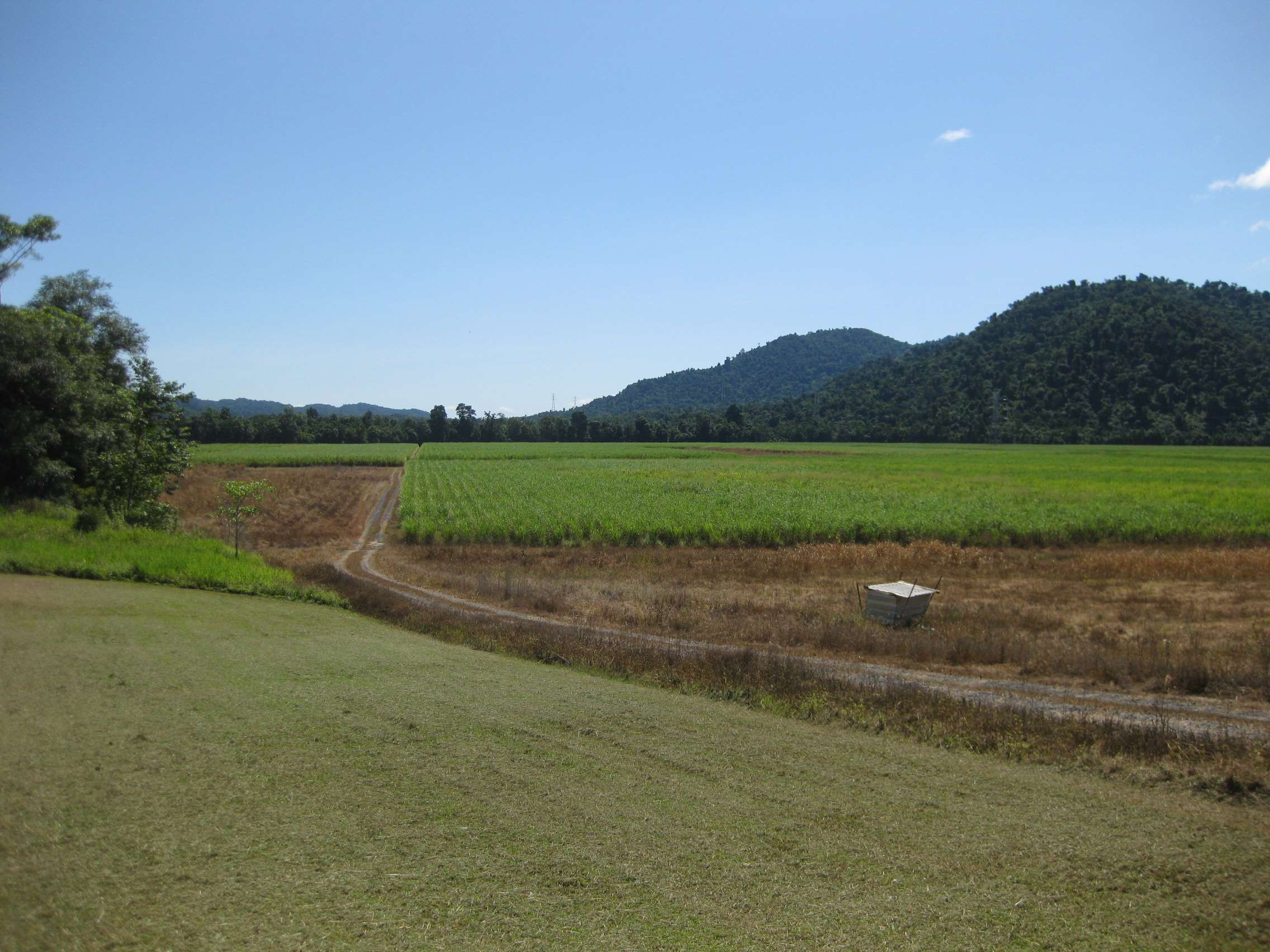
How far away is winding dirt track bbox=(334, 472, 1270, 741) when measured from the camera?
9805mm

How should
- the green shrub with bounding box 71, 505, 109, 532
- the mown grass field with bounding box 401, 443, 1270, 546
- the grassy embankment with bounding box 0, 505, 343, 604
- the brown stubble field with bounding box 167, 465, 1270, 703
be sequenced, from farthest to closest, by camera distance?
the mown grass field with bounding box 401, 443, 1270, 546 → the green shrub with bounding box 71, 505, 109, 532 → the grassy embankment with bounding box 0, 505, 343, 604 → the brown stubble field with bounding box 167, 465, 1270, 703

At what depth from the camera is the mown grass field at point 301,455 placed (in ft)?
258

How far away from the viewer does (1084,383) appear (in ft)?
381

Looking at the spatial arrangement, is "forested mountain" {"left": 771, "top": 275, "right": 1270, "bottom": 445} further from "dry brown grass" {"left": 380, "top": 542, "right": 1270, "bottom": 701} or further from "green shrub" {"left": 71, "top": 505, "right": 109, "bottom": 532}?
"green shrub" {"left": 71, "top": 505, "right": 109, "bottom": 532}

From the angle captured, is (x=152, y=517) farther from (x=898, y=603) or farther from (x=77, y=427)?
(x=898, y=603)

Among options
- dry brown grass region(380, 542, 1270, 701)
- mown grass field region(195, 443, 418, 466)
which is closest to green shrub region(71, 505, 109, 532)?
dry brown grass region(380, 542, 1270, 701)

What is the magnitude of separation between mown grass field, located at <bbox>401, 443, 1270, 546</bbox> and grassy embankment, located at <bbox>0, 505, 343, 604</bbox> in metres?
10.7

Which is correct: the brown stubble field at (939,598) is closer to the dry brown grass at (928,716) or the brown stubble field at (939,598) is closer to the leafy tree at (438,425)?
the dry brown grass at (928,716)

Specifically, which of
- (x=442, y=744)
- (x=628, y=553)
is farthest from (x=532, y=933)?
(x=628, y=553)

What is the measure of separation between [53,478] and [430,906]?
3225cm

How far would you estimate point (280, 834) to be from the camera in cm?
509

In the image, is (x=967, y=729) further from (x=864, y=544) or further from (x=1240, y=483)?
(x=1240, y=483)

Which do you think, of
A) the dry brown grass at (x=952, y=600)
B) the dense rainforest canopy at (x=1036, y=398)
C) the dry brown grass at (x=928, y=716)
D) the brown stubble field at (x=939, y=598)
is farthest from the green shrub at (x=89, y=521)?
the dense rainforest canopy at (x=1036, y=398)

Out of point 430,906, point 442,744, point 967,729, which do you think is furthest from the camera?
point 967,729
